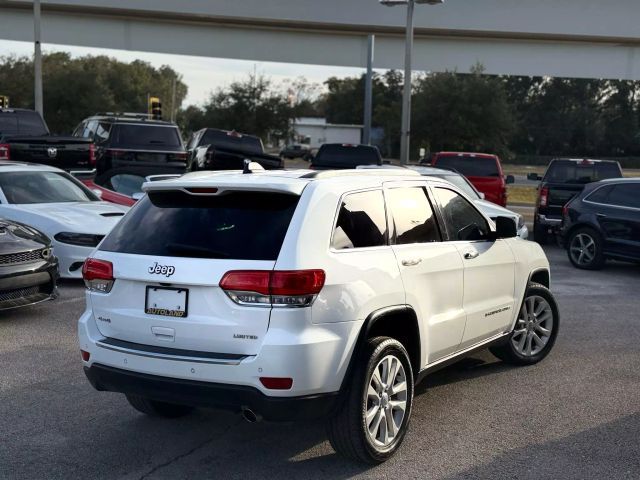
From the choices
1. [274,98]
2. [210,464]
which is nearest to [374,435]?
[210,464]

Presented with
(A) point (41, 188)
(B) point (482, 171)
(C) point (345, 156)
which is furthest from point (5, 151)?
(B) point (482, 171)

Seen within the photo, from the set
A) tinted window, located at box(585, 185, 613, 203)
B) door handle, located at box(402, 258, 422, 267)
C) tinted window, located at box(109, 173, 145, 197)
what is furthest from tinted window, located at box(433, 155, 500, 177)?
door handle, located at box(402, 258, 422, 267)

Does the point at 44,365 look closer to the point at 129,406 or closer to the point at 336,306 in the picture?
the point at 129,406

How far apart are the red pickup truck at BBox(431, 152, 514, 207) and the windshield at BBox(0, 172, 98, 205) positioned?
364 inches

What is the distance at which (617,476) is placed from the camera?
4.75m

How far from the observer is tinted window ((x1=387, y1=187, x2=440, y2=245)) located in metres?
5.33

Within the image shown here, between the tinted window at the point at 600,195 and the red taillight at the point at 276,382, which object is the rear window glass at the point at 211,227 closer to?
the red taillight at the point at 276,382

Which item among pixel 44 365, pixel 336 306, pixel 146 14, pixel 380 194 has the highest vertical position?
pixel 146 14

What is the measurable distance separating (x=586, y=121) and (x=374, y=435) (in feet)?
274

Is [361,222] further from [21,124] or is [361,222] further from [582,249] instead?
[21,124]

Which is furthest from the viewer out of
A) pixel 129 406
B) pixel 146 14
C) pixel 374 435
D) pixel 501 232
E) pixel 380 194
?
pixel 146 14

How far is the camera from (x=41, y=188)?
11711 millimetres

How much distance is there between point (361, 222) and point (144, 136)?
1552cm

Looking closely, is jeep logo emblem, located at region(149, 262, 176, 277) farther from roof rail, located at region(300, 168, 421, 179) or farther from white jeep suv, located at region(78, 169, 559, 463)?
roof rail, located at region(300, 168, 421, 179)
